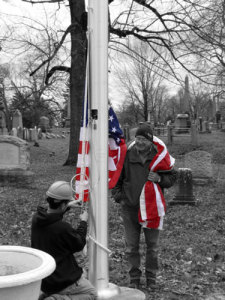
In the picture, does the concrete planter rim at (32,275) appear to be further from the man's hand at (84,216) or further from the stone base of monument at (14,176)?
the stone base of monument at (14,176)

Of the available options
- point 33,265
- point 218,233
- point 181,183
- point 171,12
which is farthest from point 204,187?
point 33,265

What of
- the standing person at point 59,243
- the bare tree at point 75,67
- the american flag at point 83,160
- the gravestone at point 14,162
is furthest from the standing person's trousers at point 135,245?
the bare tree at point 75,67

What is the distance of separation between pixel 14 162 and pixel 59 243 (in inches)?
363

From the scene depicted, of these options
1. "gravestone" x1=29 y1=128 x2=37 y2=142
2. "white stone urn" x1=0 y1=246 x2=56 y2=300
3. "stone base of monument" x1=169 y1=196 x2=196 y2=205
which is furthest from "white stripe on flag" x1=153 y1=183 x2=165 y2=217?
"gravestone" x1=29 y1=128 x2=37 y2=142

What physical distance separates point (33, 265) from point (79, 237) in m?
0.72

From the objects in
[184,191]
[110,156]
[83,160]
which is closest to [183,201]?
[184,191]

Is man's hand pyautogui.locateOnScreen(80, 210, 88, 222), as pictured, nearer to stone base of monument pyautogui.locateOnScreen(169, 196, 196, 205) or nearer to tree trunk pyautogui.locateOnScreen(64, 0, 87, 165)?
stone base of monument pyautogui.locateOnScreen(169, 196, 196, 205)

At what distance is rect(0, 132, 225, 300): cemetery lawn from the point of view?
5176 mm

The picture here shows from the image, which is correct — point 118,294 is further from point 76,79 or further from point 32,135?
point 32,135

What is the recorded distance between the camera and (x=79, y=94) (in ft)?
52.4

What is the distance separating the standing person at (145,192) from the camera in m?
4.66

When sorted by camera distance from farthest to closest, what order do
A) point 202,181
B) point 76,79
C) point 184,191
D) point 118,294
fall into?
point 76,79
point 202,181
point 184,191
point 118,294

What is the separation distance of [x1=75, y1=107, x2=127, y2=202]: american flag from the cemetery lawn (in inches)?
30.2

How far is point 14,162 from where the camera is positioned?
12.5 m
